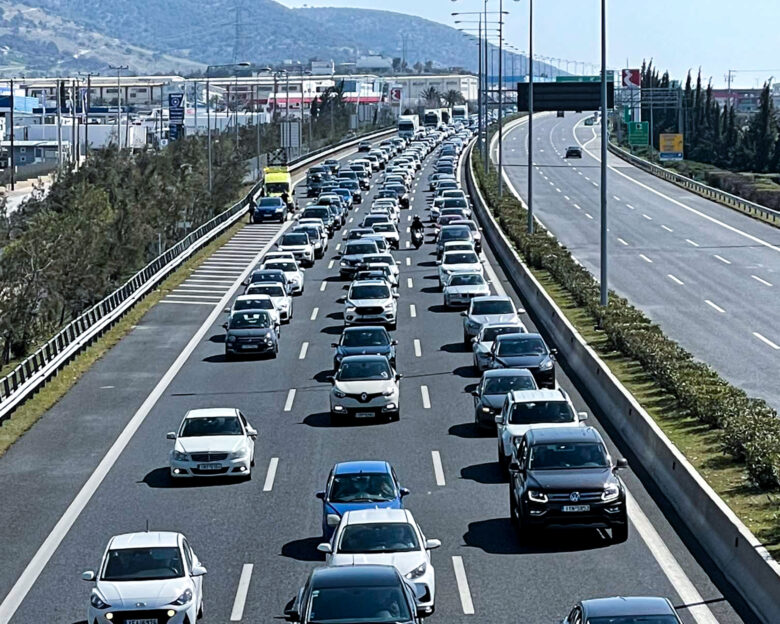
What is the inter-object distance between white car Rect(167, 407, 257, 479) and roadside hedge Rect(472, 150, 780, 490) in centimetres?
862

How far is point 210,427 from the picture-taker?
1161 inches

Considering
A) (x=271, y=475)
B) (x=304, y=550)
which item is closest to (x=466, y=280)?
(x=271, y=475)

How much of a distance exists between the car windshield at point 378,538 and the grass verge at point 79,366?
13548 mm

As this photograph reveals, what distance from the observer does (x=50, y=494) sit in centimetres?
2814

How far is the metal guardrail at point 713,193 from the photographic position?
82.2 m

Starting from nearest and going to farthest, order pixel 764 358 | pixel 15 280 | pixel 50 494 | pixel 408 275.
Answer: pixel 50 494
pixel 764 358
pixel 15 280
pixel 408 275

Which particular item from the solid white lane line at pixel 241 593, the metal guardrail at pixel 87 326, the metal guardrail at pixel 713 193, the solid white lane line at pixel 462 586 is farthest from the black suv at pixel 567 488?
the metal guardrail at pixel 713 193

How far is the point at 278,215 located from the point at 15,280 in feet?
105

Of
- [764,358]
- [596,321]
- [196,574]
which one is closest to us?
[196,574]

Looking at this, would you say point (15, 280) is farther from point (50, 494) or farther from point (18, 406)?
point (50, 494)

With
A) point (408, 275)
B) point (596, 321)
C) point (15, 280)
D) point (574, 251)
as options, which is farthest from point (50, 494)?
point (574, 251)

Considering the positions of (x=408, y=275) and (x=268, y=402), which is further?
(x=408, y=275)

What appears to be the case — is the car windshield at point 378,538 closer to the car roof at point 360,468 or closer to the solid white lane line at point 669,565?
the car roof at point 360,468

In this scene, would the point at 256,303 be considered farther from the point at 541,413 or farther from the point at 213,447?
the point at 541,413
